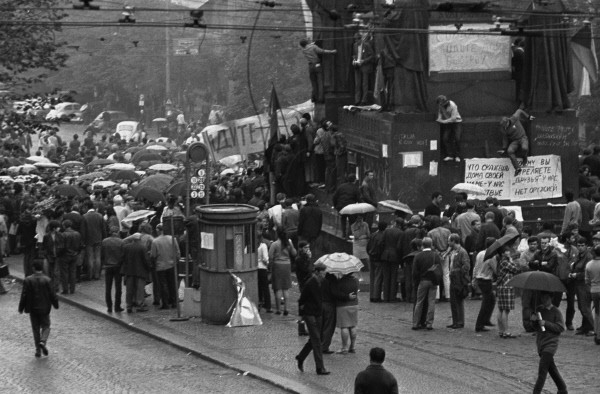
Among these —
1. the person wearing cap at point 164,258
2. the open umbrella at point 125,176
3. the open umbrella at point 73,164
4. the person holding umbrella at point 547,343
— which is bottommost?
the person holding umbrella at point 547,343

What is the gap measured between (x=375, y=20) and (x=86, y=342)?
1121 cm

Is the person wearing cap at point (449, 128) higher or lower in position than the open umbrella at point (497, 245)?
higher

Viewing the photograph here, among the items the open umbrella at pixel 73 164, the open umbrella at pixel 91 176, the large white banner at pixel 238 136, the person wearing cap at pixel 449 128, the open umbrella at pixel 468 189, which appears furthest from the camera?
the open umbrella at pixel 73 164

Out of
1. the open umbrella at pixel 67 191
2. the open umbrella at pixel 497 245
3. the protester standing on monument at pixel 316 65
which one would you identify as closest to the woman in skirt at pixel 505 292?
the open umbrella at pixel 497 245

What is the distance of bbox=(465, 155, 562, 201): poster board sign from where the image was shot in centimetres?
3077

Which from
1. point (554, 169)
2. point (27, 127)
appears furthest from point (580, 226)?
point (27, 127)

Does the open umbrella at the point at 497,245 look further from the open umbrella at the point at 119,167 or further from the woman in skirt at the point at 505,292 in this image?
the open umbrella at the point at 119,167

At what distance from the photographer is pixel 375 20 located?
31891mm

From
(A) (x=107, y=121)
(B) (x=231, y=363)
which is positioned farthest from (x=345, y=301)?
(A) (x=107, y=121)

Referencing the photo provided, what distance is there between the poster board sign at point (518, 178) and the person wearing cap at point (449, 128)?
380 mm

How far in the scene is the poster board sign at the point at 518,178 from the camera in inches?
1211

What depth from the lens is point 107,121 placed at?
7894cm

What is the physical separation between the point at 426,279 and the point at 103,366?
4.90m

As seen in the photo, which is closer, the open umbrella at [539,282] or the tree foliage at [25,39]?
the open umbrella at [539,282]
